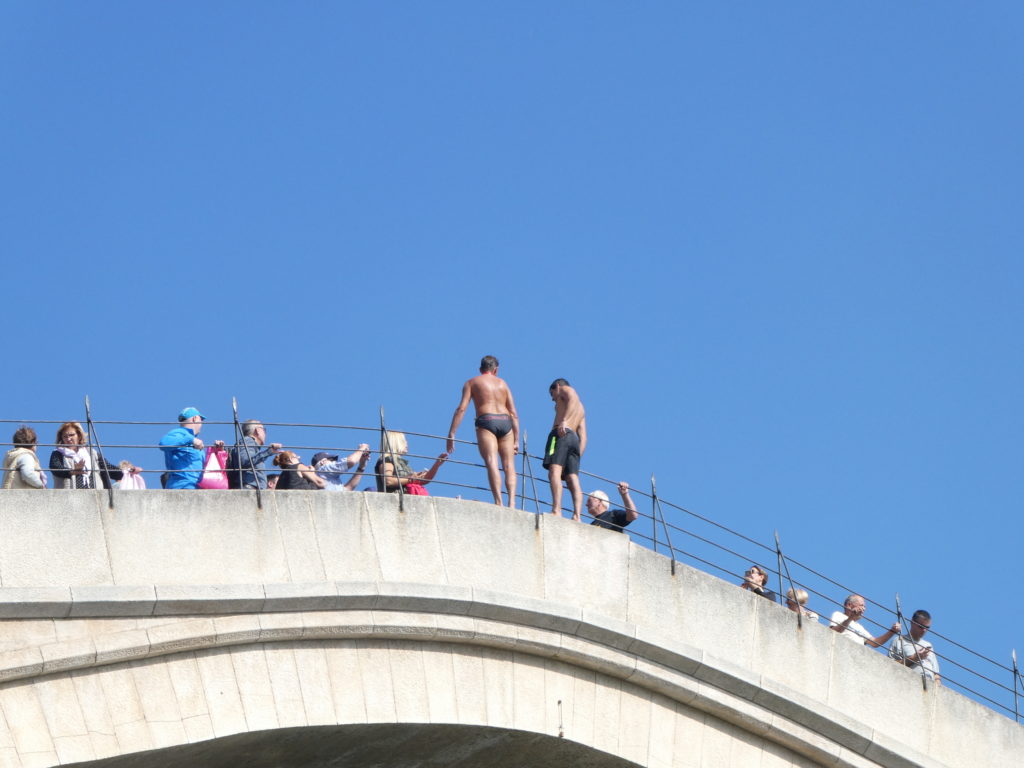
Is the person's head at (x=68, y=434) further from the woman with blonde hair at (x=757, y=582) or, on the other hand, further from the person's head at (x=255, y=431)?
the woman with blonde hair at (x=757, y=582)

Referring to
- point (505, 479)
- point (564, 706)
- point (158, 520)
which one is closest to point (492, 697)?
point (564, 706)

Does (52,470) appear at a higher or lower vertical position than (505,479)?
lower

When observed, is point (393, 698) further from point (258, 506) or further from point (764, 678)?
point (764, 678)

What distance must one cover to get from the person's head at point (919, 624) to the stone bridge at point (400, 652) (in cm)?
Result: 96

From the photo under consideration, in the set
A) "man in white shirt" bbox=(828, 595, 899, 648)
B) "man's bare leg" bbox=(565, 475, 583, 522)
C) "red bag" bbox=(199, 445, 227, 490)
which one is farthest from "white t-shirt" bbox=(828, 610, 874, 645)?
"red bag" bbox=(199, 445, 227, 490)

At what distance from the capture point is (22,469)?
17.3 m

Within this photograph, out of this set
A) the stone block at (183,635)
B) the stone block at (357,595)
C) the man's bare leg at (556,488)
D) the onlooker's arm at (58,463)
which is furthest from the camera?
the man's bare leg at (556,488)

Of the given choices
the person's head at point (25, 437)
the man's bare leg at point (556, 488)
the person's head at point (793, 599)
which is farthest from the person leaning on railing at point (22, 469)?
the person's head at point (793, 599)

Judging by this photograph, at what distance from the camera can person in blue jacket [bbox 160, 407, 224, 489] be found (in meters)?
18.2

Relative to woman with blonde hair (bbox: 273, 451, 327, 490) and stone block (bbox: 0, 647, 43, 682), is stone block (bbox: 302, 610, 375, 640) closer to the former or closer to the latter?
woman with blonde hair (bbox: 273, 451, 327, 490)

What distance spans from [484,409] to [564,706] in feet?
9.80

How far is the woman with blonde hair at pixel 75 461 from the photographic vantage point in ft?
58.5

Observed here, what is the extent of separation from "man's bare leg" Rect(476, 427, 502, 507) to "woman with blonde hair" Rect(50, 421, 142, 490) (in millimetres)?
3419

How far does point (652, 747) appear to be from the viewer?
19641 millimetres
